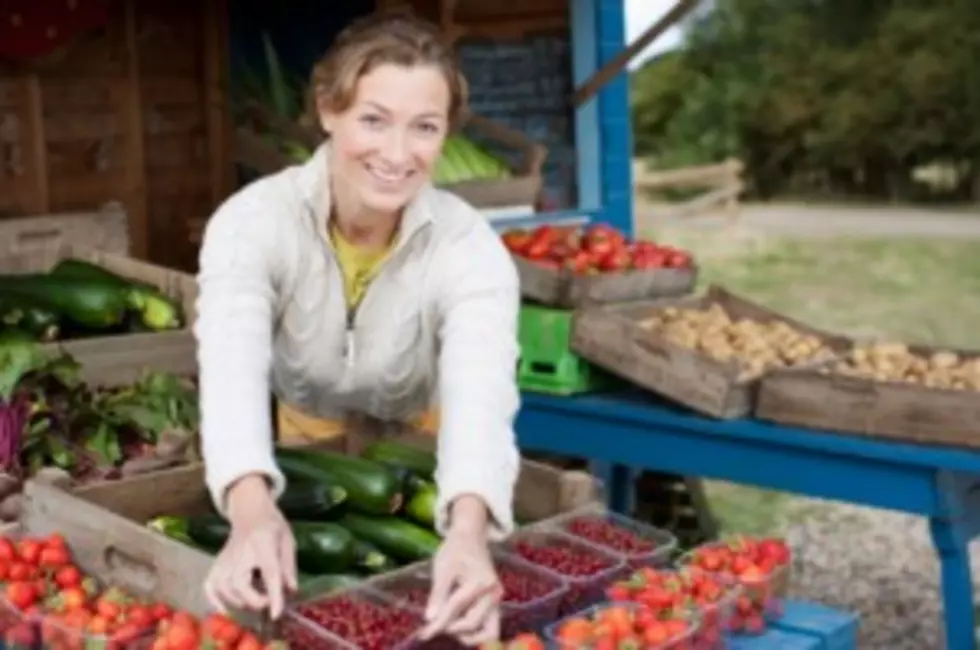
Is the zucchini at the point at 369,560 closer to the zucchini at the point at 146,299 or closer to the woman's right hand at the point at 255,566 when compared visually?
the woman's right hand at the point at 255,566

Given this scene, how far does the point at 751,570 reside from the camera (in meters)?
2.26

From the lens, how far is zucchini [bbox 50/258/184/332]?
412 centimetres

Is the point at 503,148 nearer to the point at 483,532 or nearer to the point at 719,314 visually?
the point at 719,314

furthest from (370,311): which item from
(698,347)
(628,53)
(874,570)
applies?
(874,570)

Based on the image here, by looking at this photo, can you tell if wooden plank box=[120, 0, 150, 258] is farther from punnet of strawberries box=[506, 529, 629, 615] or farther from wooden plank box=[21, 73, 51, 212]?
punnet of strawberries box=[506, 529, 629, 615]

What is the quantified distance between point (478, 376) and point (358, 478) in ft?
1.44

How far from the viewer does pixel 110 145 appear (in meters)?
5.18

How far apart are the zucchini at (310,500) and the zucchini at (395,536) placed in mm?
38

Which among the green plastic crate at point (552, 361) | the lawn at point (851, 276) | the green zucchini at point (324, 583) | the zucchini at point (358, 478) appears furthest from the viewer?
the lawn at point (851, 276)

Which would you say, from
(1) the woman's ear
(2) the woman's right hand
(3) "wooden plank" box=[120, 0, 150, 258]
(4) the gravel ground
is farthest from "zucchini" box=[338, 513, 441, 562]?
(4) the gravel ground

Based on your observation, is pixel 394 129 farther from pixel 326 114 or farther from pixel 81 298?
pixel 81 298

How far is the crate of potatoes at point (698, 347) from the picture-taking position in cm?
419

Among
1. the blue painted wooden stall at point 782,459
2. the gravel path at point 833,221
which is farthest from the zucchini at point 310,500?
the gravel path at point 833,221

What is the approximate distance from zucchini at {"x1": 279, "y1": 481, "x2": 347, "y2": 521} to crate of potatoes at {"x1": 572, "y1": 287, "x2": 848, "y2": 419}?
6.47ft
